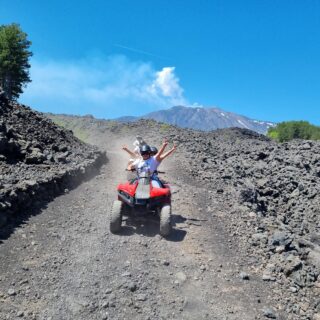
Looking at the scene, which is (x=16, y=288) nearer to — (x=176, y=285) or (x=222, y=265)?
(x=176, y=285)

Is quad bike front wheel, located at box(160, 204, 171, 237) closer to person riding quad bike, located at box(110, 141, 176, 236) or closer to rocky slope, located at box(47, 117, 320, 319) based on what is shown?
person riding quad bike, located at box(110, 141, 176, 236)

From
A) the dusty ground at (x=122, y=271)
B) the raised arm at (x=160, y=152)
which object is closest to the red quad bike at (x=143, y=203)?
the dusty ground at (x=122, y=271)

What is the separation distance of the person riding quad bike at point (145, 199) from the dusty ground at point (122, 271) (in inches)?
19.3

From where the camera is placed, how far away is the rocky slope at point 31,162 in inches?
515

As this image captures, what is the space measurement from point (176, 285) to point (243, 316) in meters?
1.64

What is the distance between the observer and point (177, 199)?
16656 mm

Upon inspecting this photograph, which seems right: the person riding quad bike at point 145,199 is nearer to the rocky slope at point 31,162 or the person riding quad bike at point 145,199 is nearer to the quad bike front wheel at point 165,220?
the quad bike front wheel at point 165,220

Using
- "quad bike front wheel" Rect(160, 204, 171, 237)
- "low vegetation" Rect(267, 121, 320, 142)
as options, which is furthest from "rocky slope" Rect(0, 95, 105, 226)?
"low vegetation" Rect(267, 121, 320, 142)

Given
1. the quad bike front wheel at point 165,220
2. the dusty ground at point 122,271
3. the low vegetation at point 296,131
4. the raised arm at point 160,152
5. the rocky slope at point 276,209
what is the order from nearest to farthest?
the dusty ground at point 122,271, the rocky slope at point 276,209, the quad bike front wheel at point 165,220, the raised arm at point 160,152, the low vegetation at point 296,131

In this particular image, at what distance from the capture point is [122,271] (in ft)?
31.3

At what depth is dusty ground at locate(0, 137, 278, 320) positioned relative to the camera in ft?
26.8

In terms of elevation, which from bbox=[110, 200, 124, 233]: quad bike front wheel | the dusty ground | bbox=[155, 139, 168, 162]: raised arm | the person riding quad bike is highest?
bbox=[155, 139, 168, 162]: raised arm

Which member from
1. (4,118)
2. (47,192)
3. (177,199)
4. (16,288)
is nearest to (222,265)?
(16,288)

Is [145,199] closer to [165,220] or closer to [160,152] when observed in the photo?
[165,220]
